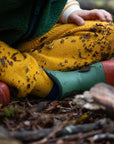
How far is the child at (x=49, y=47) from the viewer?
154 centimetres

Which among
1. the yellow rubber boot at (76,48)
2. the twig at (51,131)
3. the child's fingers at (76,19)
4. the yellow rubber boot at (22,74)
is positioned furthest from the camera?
the child's fingers at (76,19)

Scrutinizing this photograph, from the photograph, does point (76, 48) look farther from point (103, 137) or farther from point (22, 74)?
point (103, 137)

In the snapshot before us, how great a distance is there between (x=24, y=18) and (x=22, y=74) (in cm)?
35

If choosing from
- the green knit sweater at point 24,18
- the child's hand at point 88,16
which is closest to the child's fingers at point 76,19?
the child's hand at point 88,16

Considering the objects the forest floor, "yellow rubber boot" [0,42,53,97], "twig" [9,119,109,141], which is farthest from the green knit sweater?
"twig" [9,119,109,141]

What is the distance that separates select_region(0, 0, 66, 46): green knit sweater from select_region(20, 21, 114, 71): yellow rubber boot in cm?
12

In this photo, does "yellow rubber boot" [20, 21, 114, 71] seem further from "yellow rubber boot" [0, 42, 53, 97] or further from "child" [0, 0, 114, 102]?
"yellow rubber boot" [0, 42, 53, 97]

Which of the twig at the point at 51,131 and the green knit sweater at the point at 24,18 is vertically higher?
the green knit sweater at the point at 24,18

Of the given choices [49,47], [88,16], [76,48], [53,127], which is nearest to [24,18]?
[49,47]

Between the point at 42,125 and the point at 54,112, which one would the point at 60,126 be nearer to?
the point at 42,125

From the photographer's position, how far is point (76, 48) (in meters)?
1.82

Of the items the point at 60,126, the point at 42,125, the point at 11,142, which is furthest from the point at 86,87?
the point at 11,142

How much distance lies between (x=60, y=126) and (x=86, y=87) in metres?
0.77

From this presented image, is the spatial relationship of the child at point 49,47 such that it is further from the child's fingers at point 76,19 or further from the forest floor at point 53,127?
the forest floor at point 53,127
